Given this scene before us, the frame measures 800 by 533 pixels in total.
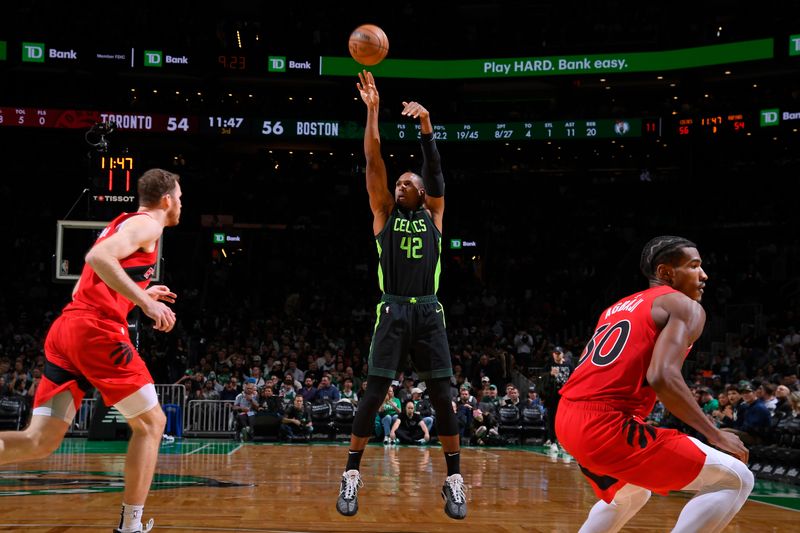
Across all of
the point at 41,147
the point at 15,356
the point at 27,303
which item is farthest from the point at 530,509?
the point at 41,147

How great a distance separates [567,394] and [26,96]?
27465 millimetres

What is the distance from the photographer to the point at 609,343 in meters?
4.37

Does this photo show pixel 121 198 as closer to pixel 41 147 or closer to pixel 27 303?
pixel 27 303

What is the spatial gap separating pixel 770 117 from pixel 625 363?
25465mm

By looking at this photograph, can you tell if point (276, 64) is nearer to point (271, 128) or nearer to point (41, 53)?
point (271, 128)

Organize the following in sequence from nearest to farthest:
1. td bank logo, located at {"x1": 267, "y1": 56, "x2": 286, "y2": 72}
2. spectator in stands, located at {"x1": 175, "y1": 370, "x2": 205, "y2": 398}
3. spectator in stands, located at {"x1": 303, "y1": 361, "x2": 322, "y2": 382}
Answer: spectator in stands, located at {"x1": 175, "y1": 370, "x2": 205, "y2": 398} < spectator in stands, located at {"x1": 303, "y1": 361, "x2": 322, "y2": 382} < td bank logo, located at {"x1": 267, "y1": 56, "x2": 286, "y2": 72}

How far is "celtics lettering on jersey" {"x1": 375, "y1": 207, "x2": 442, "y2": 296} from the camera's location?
20.6ft

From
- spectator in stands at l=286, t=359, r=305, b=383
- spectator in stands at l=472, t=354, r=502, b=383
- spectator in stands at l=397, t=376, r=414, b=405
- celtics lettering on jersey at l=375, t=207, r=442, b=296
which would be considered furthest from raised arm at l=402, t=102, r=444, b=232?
spectator in stands at l=472, t=354, r=502, b=383

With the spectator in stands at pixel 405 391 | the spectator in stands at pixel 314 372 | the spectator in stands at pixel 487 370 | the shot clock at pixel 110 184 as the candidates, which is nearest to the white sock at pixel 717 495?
the shot clock at pixel 110 184

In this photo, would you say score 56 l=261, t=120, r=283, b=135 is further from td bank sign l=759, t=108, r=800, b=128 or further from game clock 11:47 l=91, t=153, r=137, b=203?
td bank sign l=759, t=108, r=800, b=128

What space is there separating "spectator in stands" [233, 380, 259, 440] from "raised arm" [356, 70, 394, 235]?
12577 mm

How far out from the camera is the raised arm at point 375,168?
6316 millimetres

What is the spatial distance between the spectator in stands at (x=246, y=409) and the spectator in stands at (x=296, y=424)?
26.0 inches

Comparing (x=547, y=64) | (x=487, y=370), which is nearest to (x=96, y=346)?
(x=487, y=370)
